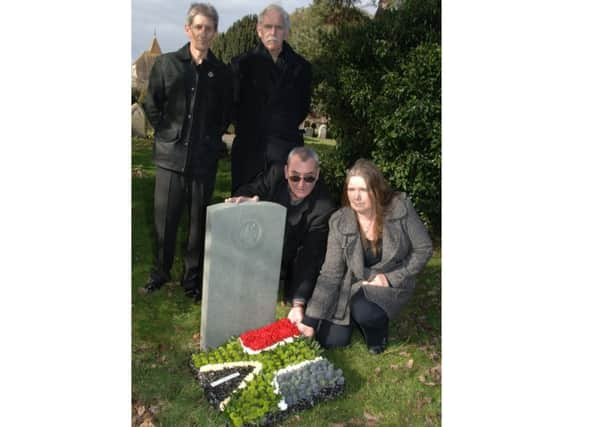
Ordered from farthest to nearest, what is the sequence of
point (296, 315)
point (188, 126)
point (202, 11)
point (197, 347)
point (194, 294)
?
point (194, 294) < point (296, 315) < point (197, 347) < point (188, 126) < point (202, 11)

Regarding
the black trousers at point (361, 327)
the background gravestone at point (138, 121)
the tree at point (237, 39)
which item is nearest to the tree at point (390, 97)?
the tree at point (237, 39)

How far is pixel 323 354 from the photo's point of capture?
4.89 metres

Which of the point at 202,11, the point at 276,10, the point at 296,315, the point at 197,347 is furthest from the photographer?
the point at 296,315

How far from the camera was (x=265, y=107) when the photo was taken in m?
4.96

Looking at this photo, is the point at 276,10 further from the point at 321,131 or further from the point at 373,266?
the point at 373,266

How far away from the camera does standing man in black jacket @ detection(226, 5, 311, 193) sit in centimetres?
481

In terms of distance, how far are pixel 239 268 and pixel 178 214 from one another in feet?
2.62

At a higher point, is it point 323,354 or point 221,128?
point 221,128

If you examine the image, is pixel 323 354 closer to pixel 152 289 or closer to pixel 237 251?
pixel 237 251

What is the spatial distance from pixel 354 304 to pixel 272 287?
74 centimetres

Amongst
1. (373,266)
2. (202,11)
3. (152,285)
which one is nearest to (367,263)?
(373,266)

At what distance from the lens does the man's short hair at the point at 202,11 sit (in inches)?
176
